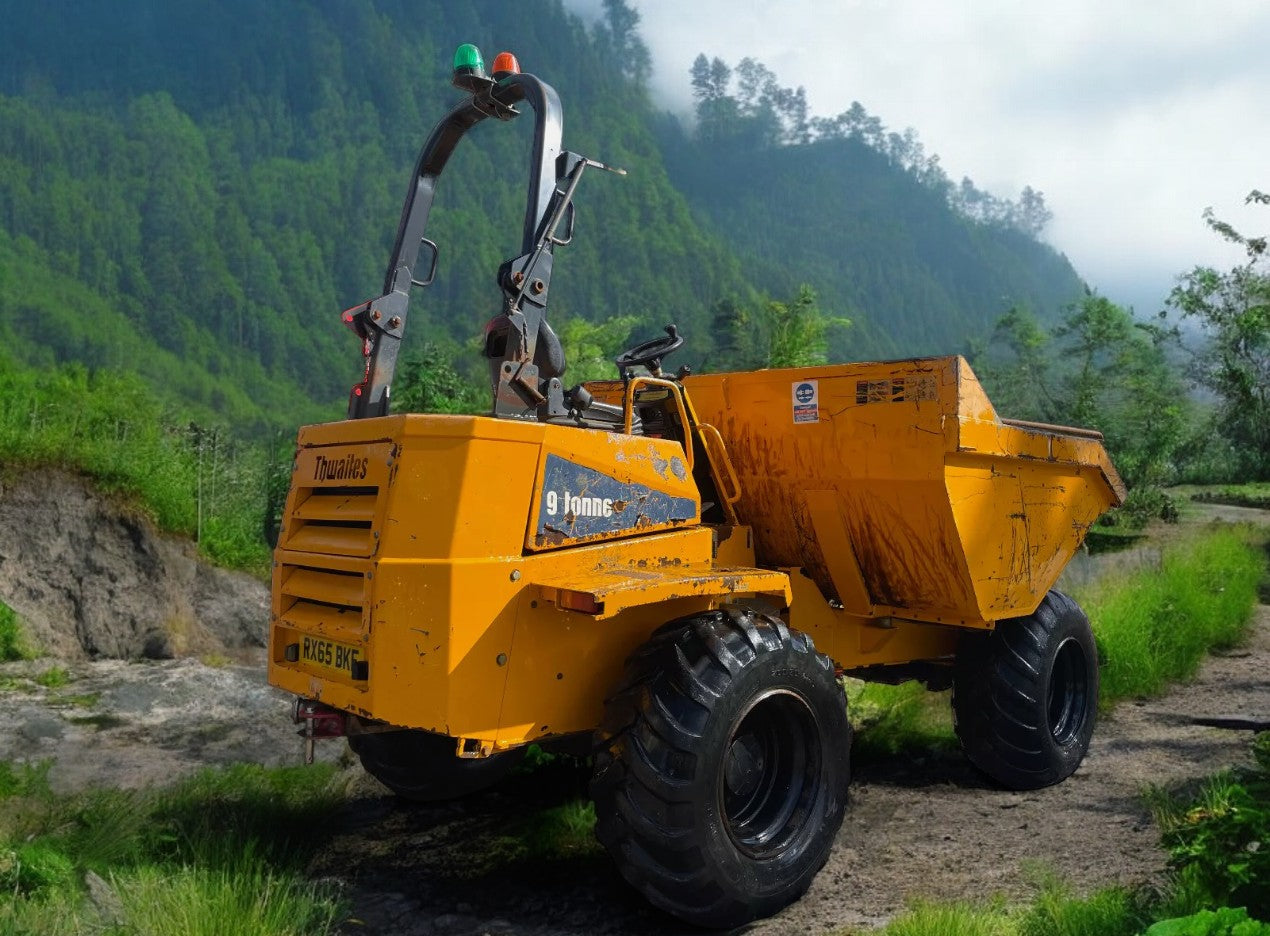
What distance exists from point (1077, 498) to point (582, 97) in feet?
316

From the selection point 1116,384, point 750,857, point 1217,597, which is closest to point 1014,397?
point 1116,384

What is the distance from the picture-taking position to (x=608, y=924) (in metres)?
3.72

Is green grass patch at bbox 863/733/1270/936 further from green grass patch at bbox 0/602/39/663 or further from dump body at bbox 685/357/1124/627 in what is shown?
green grass patch at bbox 0/602/39/663

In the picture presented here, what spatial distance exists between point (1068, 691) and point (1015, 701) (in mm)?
712

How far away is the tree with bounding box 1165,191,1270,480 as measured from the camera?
18.8m

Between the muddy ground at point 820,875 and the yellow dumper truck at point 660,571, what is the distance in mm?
253

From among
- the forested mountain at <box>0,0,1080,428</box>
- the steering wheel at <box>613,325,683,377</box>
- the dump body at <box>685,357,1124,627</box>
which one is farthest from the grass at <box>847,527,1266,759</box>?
the forested mountain at <box>0,0,1080,428</box>

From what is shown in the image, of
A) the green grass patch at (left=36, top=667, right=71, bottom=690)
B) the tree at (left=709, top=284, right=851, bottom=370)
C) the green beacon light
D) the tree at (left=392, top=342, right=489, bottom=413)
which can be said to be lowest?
the green grass patch at (left=36, top=667, right=71, bottom=690)

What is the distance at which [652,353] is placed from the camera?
465 cm

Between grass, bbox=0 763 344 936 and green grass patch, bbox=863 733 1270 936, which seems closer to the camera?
green grass patch, bbox=863 733 1270 936

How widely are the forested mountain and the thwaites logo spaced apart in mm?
38622

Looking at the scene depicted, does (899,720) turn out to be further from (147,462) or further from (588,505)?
(147,462)

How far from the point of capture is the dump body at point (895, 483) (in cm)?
445

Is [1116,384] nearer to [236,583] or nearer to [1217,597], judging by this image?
[1217,597]
